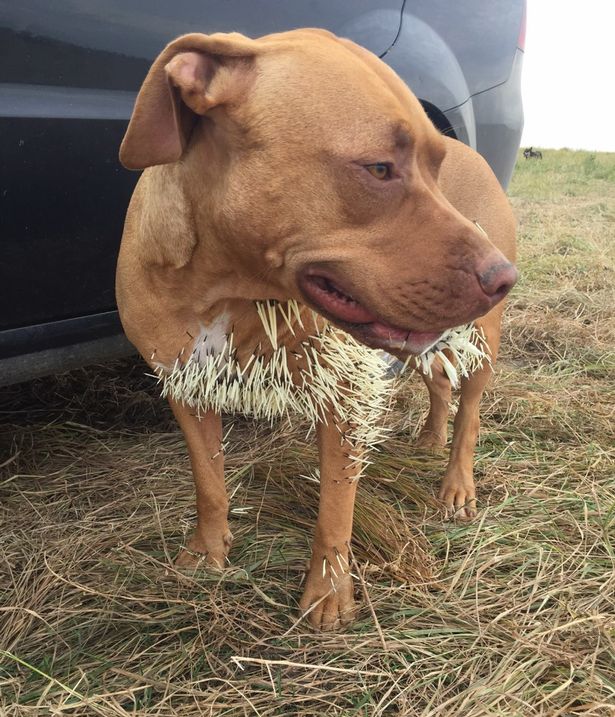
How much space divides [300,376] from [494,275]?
65cm

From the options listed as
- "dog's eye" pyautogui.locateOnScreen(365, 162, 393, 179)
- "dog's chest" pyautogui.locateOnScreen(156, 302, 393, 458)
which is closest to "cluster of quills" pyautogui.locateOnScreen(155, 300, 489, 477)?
"dog's chest" pyautogui.locateOnScreen(156, 302, 393, 458)

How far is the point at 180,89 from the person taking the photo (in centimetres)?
152

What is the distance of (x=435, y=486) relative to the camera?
2.85 metres

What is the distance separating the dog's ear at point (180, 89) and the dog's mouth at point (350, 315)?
428 mm

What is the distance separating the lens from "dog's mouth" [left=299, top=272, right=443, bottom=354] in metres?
1.61

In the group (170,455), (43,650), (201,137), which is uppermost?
(201,137)

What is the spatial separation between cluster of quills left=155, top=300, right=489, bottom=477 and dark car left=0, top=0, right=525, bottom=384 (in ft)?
1.68

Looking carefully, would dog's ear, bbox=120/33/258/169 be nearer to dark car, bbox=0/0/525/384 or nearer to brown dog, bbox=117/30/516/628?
brown dog, bbox=117/30/516/628

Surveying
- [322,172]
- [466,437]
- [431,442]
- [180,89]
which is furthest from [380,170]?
[431,442]

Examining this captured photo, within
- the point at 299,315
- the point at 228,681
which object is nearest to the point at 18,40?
the point at 299,315

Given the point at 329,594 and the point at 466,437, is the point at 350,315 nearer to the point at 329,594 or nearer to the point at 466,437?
the point at 329,594

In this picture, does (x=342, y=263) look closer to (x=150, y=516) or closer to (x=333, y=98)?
(x=333, y=98)

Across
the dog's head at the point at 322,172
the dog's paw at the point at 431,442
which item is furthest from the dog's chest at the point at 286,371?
the dog's paw at the point at 431,442

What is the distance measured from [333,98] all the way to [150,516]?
1664mm
